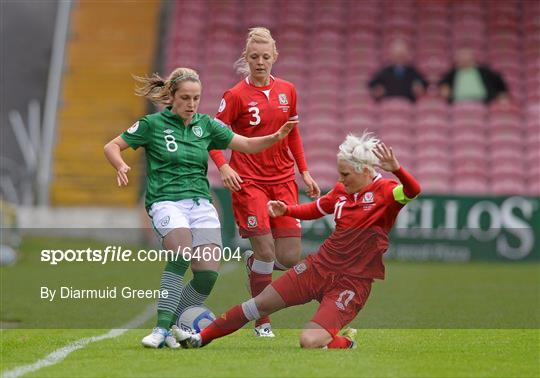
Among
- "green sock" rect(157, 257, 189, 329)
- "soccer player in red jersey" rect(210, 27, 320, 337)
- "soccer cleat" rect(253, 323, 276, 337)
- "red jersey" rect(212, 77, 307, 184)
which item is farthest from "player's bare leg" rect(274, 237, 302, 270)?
"green sock" rect(157, 257, 189, 329)

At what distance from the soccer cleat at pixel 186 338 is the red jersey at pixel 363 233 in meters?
0.88

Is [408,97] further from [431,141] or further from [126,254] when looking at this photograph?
[126,254]

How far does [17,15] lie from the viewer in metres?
26.9

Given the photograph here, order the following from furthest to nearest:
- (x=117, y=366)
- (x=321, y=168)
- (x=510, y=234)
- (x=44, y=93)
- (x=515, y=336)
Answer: (x=44, y=93), (x=321, y=168), (x=510, y=234), (x=515, y=336), (x=117, y=366)

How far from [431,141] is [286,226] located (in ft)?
40.2

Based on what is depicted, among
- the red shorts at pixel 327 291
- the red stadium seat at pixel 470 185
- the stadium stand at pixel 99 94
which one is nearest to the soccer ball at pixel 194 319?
the red shorts at pixel 327 291

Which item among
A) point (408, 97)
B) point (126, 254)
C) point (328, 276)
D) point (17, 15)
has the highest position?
point (17, 15)

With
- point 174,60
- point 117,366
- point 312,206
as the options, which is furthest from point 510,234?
point 117,366

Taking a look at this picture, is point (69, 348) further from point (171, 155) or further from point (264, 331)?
point (264, 331)

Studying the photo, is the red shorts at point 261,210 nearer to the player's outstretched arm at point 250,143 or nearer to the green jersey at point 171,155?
the player's outstretched arm at point 250,143

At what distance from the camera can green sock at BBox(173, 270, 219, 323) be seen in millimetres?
7094

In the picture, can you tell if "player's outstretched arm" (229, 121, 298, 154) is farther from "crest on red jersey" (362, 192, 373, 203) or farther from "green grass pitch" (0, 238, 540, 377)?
"green grass pitch" (0, 238, 540, 377)

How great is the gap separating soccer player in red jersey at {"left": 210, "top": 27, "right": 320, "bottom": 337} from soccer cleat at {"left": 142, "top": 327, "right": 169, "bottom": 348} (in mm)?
1234

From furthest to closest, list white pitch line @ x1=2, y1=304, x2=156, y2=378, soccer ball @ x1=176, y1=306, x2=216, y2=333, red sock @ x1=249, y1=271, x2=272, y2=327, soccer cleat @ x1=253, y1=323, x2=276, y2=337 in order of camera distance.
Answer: red sock @ x1=249, y1=271, x2=272, y2=327 → soccer cleat @ x1=253, y1=323, x2=276, y2=337 → soccer ball @ x1=176, y1=306, x2=216, y2=333 → white pitch line @ x1=2, y1=304, x2=156, y2=378
